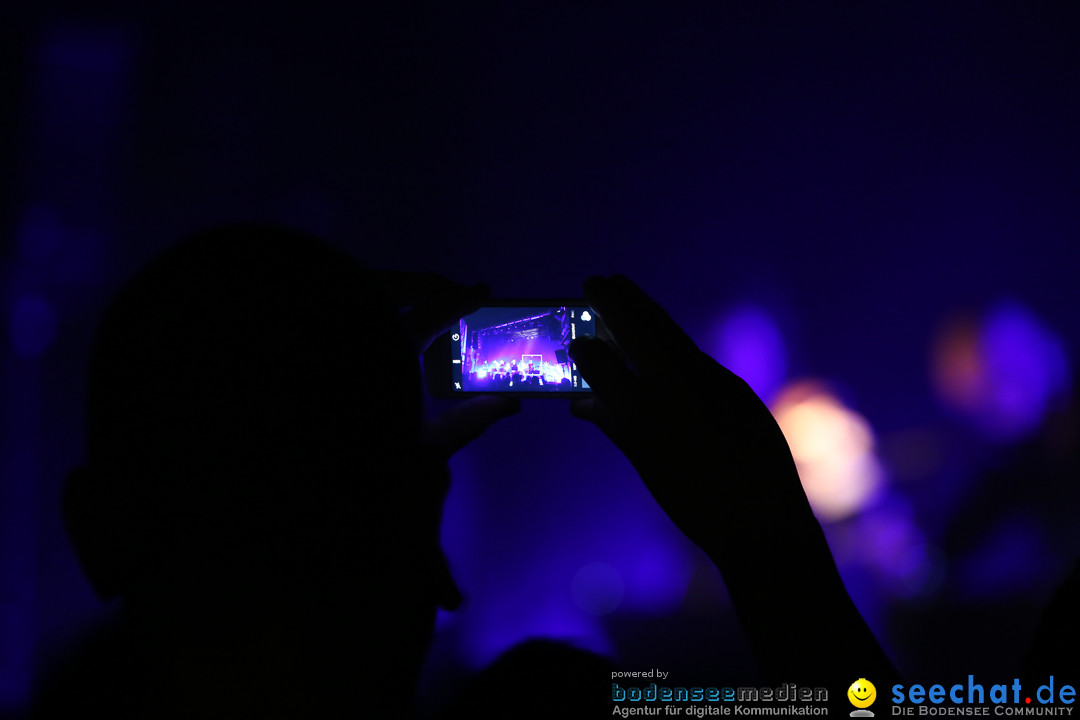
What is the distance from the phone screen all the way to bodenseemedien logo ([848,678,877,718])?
545 mm

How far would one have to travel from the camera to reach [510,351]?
2.97 ft

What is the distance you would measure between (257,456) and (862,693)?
637 millimetres

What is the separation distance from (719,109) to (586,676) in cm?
118

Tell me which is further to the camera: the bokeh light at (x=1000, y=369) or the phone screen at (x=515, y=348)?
the bokeh light at (x=1000, y=369)

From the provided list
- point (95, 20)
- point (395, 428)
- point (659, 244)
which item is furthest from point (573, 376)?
point (95, 20)

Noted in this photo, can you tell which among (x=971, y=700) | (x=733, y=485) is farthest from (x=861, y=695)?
(x=971, y=700)

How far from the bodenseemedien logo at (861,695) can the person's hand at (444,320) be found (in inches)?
20.5

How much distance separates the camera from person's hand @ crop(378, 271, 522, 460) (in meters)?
0.68

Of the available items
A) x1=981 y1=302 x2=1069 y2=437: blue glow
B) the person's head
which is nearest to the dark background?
x1=981 y1=302 x2=1069 y2=437: blue glow

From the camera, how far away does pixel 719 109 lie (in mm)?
1065

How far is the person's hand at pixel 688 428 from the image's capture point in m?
0.56

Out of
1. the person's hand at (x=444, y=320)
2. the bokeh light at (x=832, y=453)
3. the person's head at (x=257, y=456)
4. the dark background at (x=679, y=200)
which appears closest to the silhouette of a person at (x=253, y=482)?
the person's head at (x=257, y=456)

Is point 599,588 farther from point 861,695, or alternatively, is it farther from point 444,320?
point 444,320

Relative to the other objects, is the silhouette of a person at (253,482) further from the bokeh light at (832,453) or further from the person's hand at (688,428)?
the bokeh light at (832,453)
